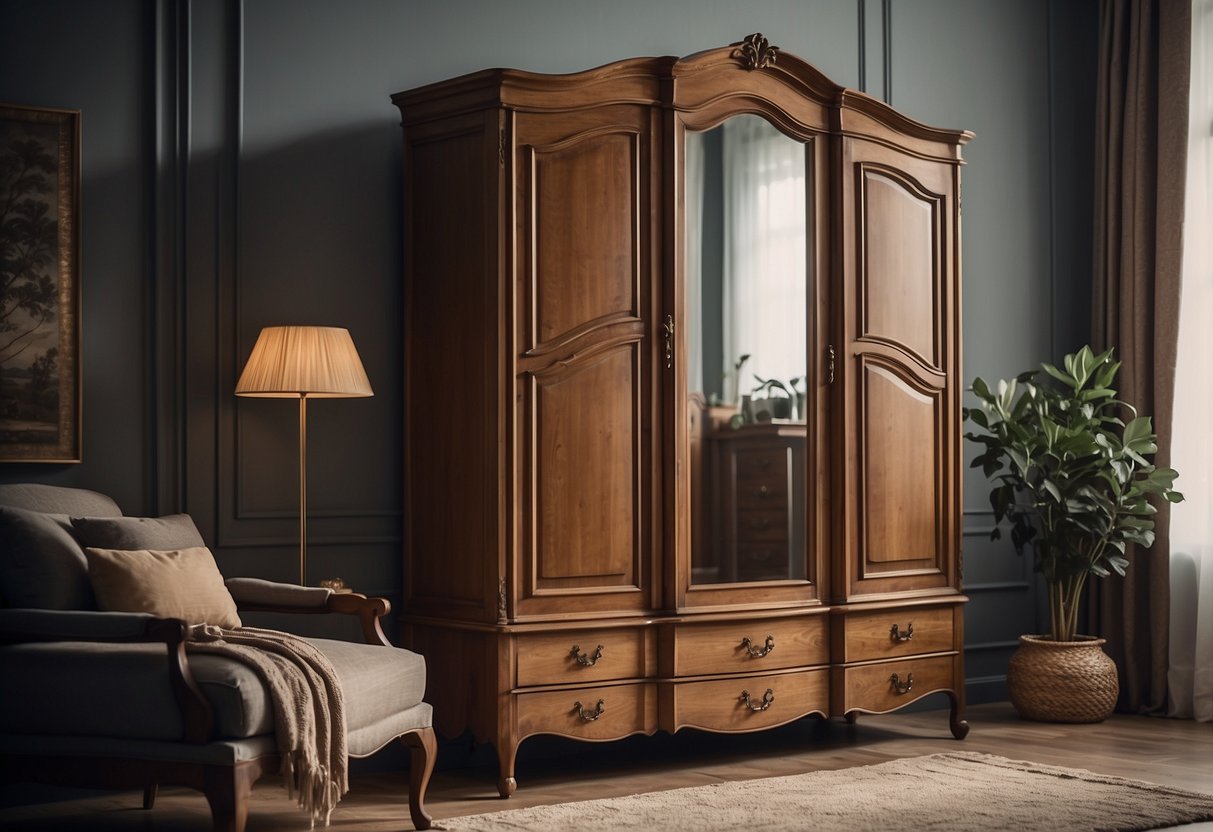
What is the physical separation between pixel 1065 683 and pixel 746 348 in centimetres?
174

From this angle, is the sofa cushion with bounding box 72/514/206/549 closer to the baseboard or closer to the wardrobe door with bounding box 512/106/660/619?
the wardrobe door with bounding box 512/106/660/619

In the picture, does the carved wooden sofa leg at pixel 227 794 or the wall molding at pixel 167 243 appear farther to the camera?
the wall molding at pixel 167 243

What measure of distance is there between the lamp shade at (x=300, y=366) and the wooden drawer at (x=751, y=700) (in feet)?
4.11

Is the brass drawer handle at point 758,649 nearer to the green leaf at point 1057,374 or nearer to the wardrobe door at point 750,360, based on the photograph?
the wardrobe door at point 750,360

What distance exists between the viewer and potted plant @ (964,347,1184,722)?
16.0ft

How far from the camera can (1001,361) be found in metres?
5.55

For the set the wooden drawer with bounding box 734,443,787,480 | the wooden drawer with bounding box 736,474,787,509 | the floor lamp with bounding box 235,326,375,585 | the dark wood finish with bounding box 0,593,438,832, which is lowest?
the dark wood finish with bounding box 0,593,438,832

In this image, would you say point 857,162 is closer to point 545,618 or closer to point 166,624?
point 545,618

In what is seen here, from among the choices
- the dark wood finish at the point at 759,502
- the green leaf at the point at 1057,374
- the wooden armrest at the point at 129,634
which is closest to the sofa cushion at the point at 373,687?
the wooden armrest at the point at 129,634

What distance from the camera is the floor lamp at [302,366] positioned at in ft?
12.1

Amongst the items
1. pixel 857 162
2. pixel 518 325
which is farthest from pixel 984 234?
pixel 518 325

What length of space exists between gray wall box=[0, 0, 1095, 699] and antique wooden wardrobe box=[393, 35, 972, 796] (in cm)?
17

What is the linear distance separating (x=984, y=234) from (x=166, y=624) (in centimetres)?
373

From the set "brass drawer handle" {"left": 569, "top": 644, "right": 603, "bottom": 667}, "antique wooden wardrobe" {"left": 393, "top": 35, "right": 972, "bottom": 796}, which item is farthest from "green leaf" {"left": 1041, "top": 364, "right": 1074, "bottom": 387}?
"brass drawer handle" {"left": 569, "top": 644, "right": 603, "bottom": 667}
